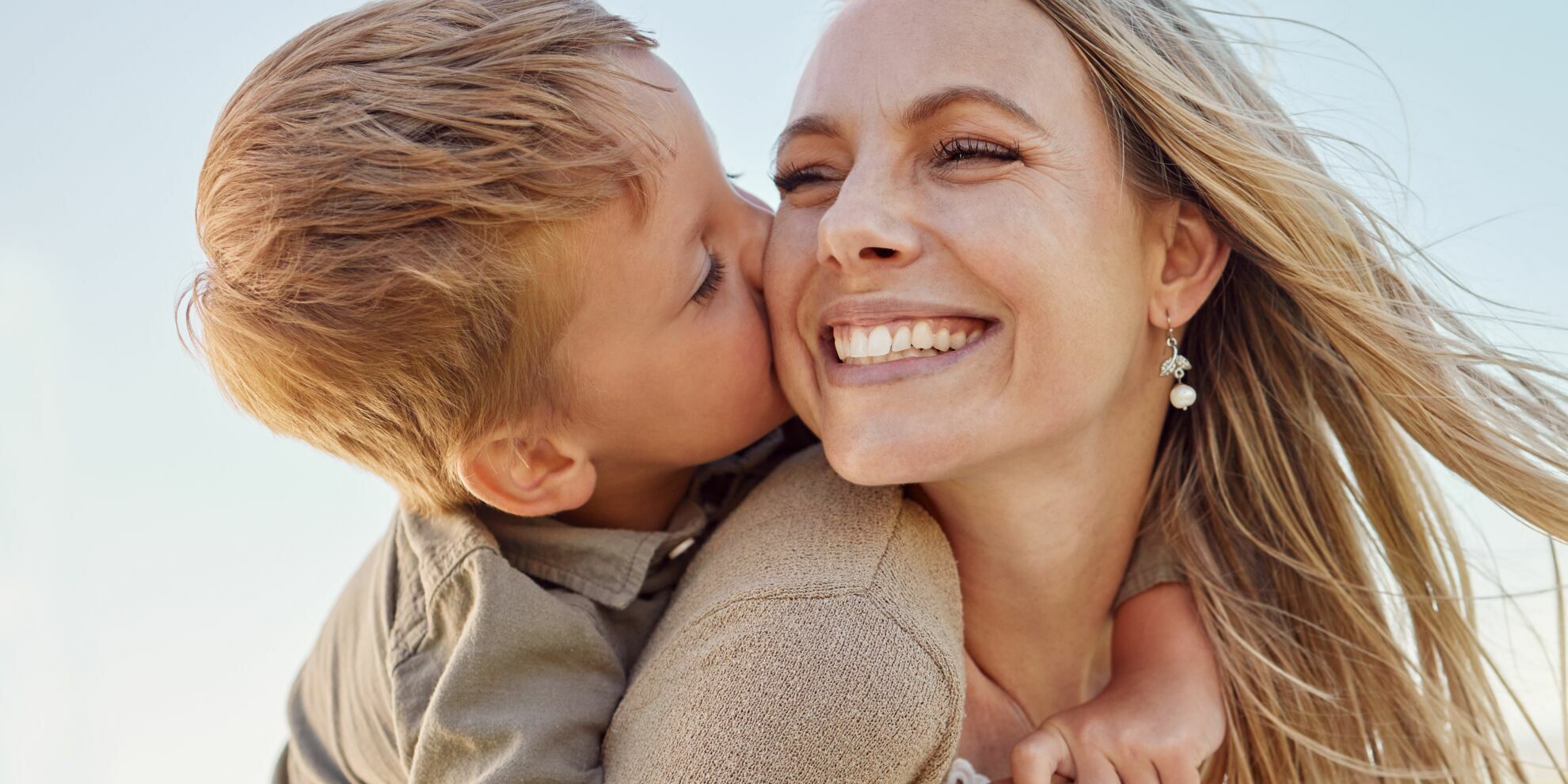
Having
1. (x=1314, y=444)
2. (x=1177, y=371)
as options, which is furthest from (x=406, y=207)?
(x=1314, y=444)

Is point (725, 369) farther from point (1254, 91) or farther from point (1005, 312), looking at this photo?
point (1254, 91)

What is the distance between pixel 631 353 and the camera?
2.58 meters

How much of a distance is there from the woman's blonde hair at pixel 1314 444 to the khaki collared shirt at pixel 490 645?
3.49 ft

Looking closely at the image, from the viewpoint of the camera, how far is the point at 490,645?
2277mm

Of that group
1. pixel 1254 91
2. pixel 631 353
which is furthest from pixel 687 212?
pixel 1254 91

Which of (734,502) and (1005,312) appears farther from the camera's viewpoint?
(734,502)

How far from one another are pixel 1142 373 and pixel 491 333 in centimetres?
134

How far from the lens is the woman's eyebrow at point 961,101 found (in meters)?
2.36

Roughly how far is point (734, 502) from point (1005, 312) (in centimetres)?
83

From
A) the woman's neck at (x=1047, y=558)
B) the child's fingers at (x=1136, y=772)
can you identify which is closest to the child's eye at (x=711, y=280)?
the woman's neck at (x=1047, y=558)

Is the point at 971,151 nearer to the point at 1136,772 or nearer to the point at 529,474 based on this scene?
the point at 529,474

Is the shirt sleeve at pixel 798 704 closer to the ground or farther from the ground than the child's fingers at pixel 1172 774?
farther from the ground

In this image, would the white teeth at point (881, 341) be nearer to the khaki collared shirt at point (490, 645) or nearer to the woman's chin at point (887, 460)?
the woman's chin at point (887, 460)

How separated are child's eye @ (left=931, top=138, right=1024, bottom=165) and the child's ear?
92 cm
